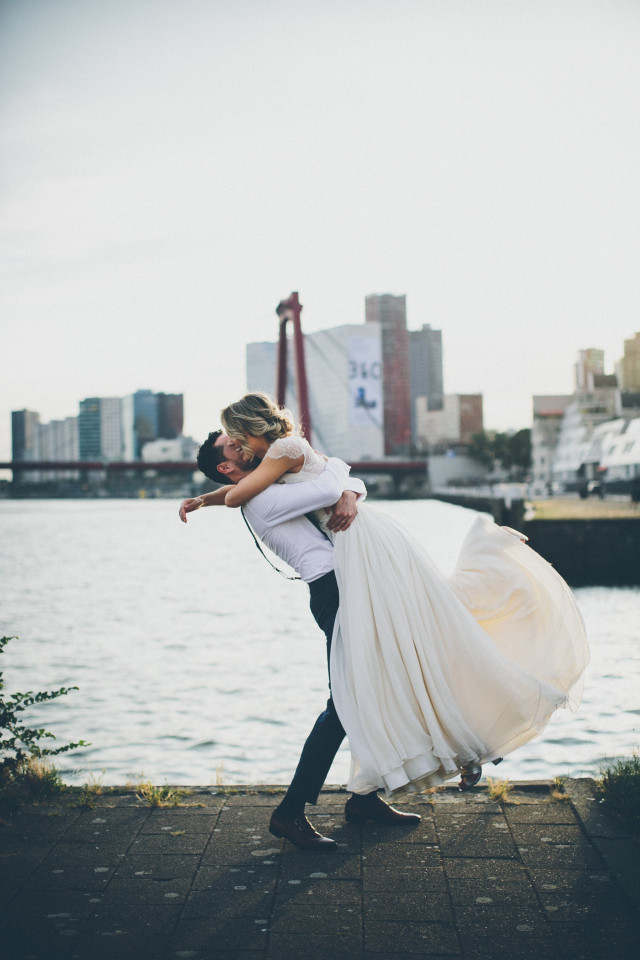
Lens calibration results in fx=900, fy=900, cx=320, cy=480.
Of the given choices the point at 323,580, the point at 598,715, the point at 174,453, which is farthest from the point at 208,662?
the point at 174,453

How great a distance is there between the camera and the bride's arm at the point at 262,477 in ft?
8.57

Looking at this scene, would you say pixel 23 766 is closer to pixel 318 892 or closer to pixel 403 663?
pixel 318 892

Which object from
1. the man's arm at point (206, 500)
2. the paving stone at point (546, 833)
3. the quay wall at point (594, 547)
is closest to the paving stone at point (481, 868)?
the paving stone at point (546, 833)

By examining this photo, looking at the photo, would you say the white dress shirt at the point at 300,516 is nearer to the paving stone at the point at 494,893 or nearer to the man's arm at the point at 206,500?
the man's arm at the point at 206,500

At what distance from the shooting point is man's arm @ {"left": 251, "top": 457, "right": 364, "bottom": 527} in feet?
8.64

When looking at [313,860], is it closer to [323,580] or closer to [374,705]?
[374,705]

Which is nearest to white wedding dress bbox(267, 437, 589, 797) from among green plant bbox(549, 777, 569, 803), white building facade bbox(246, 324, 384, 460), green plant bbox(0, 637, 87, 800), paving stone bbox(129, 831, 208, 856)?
green plant bbox(549, 777, 569, 803)

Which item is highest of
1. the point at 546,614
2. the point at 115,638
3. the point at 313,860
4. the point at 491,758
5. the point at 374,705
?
the point at 546,614

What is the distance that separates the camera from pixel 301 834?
8.68 ft

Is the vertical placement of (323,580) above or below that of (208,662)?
A: above

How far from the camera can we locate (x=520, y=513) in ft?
64.7

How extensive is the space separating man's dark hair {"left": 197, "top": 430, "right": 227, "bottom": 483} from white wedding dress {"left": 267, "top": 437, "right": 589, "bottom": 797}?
244 mm

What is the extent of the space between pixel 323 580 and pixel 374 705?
40 cm

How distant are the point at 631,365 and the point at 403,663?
83195 mm
